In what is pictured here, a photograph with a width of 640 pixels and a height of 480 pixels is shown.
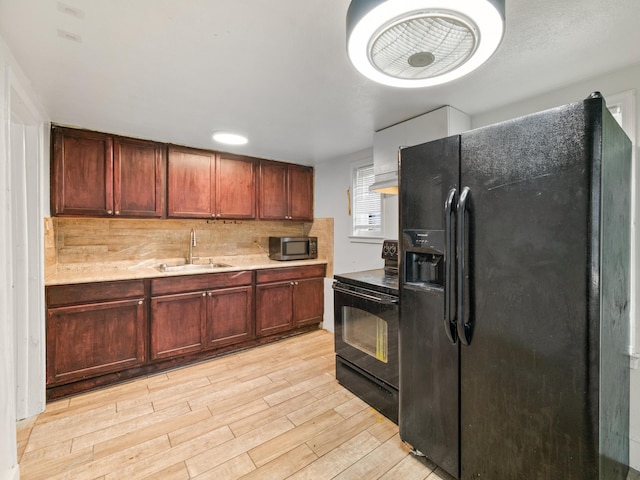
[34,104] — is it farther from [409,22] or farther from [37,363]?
[409,22]

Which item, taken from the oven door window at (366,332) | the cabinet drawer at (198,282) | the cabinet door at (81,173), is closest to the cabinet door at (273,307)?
the cabinet drawer at (198,282)

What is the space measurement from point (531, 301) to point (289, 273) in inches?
104

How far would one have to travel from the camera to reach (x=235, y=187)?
3.41 meters

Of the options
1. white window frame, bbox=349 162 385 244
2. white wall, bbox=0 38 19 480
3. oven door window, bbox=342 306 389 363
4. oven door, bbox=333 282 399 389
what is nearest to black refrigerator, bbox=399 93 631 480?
oven door, bbox=333 282 399 389

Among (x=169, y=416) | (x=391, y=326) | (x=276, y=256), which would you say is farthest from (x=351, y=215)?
(x=169, y=416)

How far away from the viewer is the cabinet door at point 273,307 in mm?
3291

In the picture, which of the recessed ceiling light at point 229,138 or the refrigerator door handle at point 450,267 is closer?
the refrigerator door handle at point 450,267

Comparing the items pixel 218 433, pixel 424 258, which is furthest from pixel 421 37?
pixel 218 433

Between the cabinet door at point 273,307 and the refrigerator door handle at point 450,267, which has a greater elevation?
the refrigerator door handle at point 450,267

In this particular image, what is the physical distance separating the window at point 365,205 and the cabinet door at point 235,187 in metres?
1.23

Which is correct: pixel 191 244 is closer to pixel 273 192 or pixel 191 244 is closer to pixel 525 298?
pixel 273 192

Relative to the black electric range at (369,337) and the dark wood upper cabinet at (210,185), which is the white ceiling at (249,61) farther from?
the black electric range at (369,337)

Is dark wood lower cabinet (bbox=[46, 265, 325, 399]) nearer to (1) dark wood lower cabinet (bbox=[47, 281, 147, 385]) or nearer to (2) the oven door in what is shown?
(1) dark wood lower cabinet (bbox=[47, 281, 147, 385])

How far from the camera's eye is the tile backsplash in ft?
9.05
